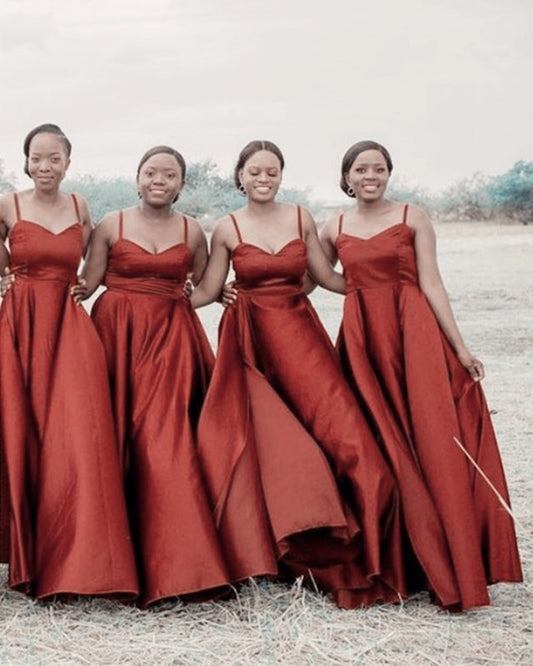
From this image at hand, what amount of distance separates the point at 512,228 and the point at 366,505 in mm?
19796

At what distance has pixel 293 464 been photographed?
473 cm

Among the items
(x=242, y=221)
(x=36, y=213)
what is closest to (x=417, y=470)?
(x=242, y=221)

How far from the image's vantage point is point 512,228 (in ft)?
77.4

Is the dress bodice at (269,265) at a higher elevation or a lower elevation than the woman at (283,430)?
higher

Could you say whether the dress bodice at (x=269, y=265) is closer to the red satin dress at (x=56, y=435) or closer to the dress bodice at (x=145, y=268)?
the dress bodice at (x=145, y=268)

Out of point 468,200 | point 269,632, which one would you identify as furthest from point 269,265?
point 468,200

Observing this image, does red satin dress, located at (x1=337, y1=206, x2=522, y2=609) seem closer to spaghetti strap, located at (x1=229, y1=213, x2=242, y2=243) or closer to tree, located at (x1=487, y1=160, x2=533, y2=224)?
spaghetti strap, located at (x1=229, y1=213, x2=242, y2=243)

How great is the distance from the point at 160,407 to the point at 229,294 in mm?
709

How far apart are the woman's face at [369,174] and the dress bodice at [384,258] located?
0.20 m

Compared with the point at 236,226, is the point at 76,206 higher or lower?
higher

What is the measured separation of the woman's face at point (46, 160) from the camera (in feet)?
16.4

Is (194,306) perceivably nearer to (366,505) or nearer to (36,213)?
(36,213)

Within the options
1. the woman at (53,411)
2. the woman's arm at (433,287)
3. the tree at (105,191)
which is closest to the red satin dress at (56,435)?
the woman at (53,411)

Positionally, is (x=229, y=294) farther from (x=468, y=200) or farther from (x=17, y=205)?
(x=468, y=200)
